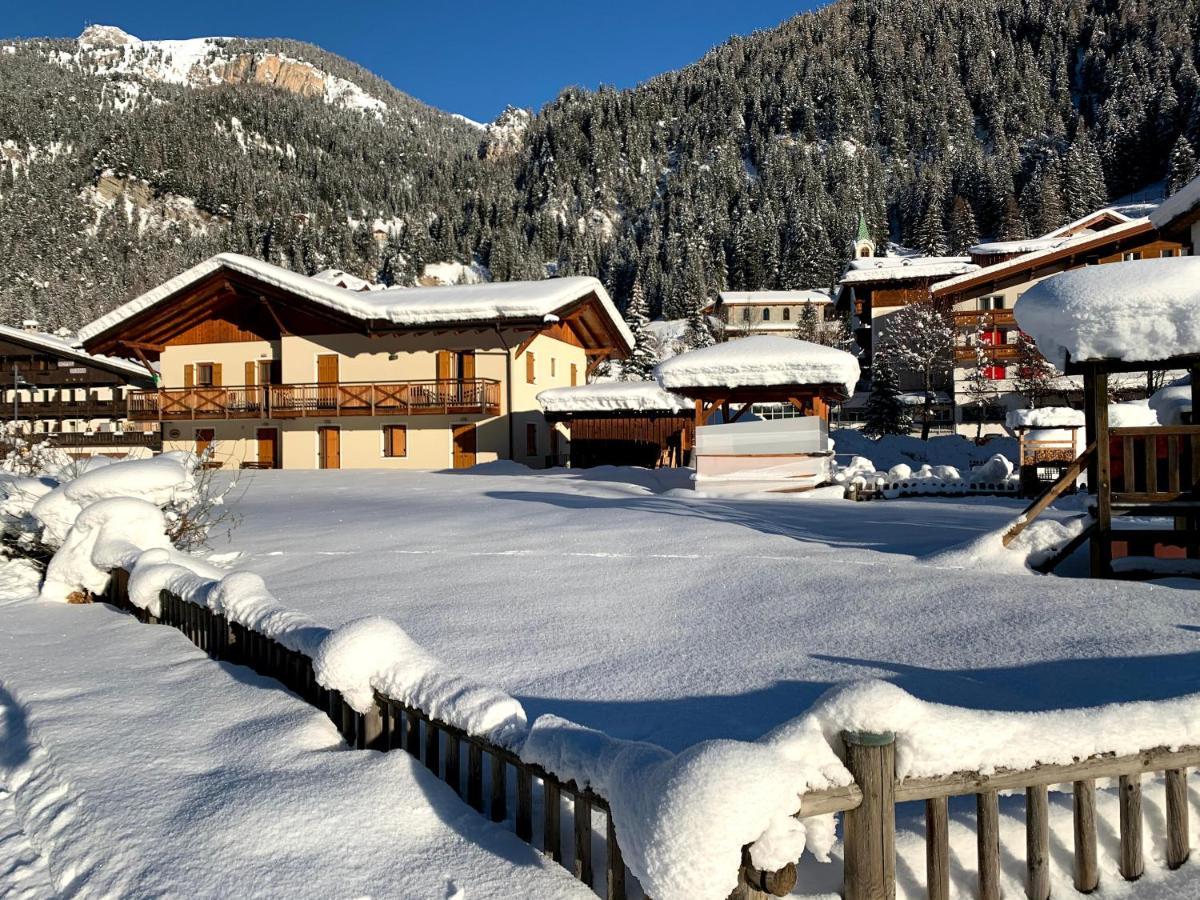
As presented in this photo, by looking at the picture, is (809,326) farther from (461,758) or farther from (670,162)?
(670,162)

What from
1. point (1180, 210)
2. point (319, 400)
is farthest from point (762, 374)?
point (319, 400)

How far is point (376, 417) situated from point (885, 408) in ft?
82.3

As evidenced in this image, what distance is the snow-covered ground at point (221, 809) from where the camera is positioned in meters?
3.16

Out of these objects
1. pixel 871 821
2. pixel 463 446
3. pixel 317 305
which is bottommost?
pixel 871 821

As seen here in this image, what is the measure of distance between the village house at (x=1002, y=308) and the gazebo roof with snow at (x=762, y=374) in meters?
25.6

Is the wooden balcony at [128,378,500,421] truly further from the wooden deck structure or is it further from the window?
the wooden deck structure

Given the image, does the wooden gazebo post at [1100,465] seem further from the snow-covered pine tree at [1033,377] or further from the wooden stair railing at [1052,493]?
the snow-covered pine tree at [1033,377]

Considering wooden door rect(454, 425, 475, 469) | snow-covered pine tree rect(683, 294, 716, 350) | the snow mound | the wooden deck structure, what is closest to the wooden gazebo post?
the wooden deck structure

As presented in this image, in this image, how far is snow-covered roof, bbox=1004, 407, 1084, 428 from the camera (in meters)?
21.2

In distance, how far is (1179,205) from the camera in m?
12.5

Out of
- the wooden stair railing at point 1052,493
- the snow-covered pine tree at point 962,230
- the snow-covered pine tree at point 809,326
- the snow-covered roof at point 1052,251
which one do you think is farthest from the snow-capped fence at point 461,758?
the snow-covered pine tree at point 962,230

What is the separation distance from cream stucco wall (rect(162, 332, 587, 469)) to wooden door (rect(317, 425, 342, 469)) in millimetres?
144

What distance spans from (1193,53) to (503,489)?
436 ft

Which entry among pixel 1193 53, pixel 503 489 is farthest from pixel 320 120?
pixel 503 489
